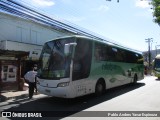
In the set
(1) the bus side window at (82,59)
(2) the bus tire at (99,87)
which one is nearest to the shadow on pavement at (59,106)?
(2) the bus tire at (99,87)

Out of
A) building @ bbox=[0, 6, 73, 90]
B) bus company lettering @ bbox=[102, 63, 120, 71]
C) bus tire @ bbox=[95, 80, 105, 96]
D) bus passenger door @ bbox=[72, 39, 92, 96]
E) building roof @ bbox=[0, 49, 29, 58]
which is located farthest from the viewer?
building @ bbox=[0, 6, 73, 90]

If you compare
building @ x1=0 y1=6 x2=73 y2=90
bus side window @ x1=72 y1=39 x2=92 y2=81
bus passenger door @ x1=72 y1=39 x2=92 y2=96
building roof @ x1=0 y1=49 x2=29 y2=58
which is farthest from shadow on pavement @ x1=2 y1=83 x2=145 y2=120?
building @ x1=0 y1=6 x2=73 y2=90

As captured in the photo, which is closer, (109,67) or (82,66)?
(82,66)

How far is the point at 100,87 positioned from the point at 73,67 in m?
3.34

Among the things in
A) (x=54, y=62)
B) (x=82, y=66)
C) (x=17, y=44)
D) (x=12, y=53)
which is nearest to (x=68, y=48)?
(x=54, y=62)

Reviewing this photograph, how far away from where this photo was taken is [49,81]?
1071 centimetres

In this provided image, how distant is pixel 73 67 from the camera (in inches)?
413

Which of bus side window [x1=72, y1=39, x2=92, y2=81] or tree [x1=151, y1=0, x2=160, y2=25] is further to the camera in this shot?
tree [x1=151, y1=0, x2=160, y2=25]

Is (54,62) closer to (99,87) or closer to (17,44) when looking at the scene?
(99,87)

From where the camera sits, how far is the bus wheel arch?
12.8 metres

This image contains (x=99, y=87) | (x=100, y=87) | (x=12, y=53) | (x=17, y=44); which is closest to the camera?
(x=99, y=87)

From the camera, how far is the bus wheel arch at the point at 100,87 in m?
12.8

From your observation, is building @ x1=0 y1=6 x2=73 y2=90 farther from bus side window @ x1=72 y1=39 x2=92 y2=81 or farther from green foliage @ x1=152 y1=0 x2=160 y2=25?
green foliage @ x1=152 y1=0 x2=160 y2=25

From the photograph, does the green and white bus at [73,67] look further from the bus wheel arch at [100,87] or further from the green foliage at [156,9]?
the green foliage at [156,9]
